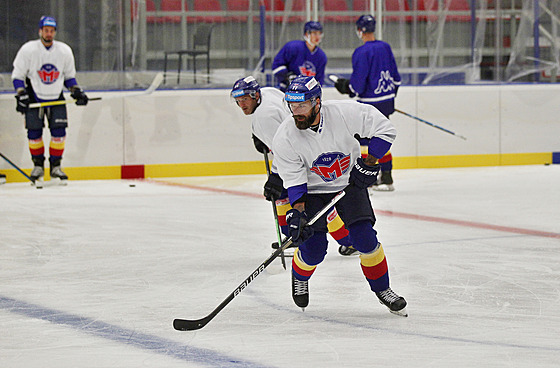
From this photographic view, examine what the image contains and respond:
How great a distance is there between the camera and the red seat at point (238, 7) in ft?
28.1

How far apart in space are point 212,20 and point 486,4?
270cm

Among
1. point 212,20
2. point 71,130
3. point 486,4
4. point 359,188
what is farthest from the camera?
point 486,4

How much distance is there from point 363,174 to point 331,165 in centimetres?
15

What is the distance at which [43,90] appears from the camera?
742 cm

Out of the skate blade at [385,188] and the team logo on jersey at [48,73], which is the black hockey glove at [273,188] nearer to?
the skate blade at [385,188]

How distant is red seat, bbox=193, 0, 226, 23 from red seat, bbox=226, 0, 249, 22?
84 millimetres

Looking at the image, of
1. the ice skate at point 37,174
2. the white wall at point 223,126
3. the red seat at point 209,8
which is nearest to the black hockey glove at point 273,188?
the ice skate at point 37,174

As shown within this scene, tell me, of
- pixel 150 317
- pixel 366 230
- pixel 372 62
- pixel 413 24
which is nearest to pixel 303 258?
pixel 366 230

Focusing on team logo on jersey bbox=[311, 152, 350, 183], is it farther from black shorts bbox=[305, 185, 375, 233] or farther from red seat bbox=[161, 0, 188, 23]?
red seat bbox=[161, 0, 188, 23]

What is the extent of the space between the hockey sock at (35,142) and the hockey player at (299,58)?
76.3 inches

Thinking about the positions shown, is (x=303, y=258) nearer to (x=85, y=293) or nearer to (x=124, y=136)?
(x=85, y=293)

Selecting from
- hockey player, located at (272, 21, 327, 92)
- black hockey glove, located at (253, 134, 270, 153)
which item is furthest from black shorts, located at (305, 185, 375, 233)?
hockey player, located at (272, 21, 327, 92)

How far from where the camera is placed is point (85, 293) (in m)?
3.59

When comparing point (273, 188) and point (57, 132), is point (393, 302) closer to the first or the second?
point (273, 188)
